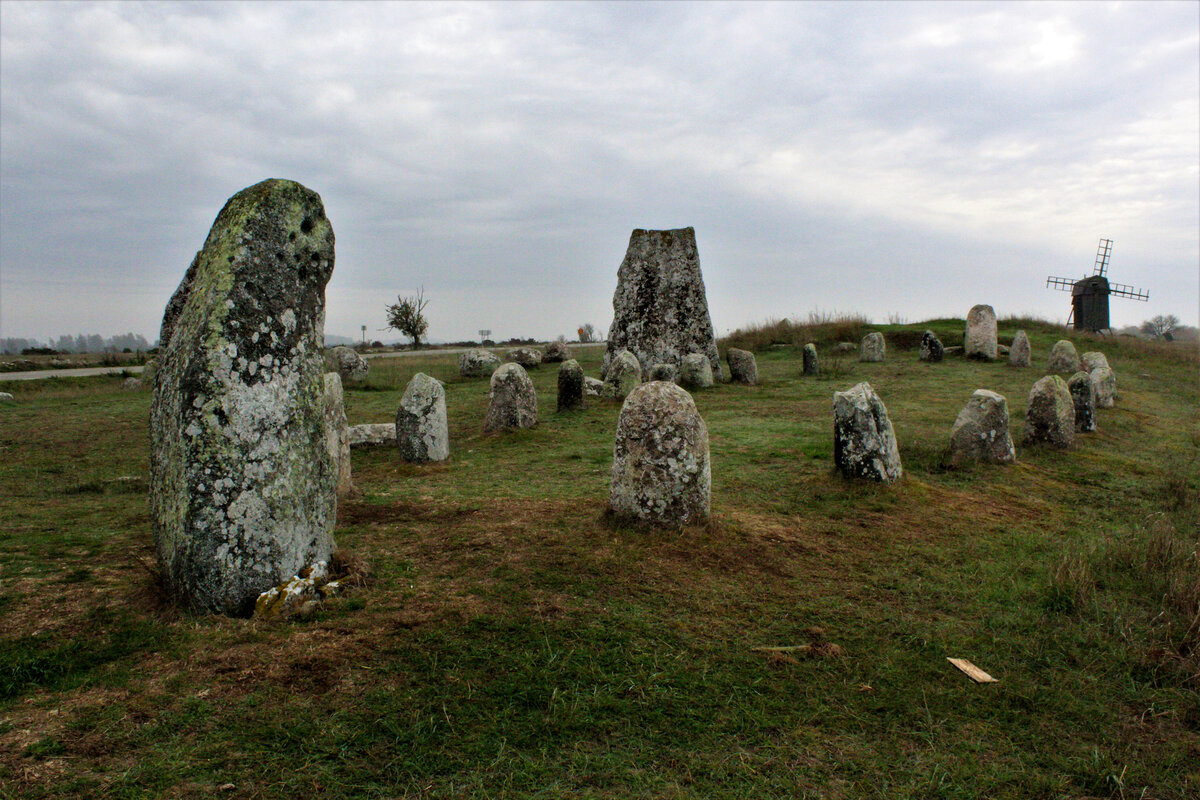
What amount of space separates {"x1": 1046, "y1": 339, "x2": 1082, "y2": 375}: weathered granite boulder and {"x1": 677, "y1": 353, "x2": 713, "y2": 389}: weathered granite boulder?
943 cm

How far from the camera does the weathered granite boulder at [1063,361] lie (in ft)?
61.8

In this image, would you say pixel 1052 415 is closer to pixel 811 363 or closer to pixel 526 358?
pixel 811 363

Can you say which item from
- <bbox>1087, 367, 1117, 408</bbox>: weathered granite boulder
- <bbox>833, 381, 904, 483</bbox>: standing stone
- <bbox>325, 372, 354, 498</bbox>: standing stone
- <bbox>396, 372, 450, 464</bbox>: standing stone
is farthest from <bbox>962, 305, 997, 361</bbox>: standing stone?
<bbox>325, 372, 354, 498</bbox>: standing stone

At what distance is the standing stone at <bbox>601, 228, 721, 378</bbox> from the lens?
1836 centimetres

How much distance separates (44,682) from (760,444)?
854cm

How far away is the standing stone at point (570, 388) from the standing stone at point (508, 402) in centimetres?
197

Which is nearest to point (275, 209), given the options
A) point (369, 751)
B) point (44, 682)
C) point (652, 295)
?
point (44, 682)

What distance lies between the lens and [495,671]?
155 inches

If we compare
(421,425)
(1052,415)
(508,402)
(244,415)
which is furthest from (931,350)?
(244,415)

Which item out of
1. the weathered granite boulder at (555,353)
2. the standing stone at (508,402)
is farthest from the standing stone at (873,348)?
the standing stone at (508,402)

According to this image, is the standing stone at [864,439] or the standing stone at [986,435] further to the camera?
the standing stone at [986,435]

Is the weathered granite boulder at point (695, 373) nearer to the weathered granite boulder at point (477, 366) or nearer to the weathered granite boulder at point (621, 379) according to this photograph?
the weathered granite boulder at point (621, 379)

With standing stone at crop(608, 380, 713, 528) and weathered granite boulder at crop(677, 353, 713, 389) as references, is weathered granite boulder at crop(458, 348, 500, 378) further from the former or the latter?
standing stone at crop(608, 380, 713, 528)

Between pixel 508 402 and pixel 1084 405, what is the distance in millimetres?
9151
